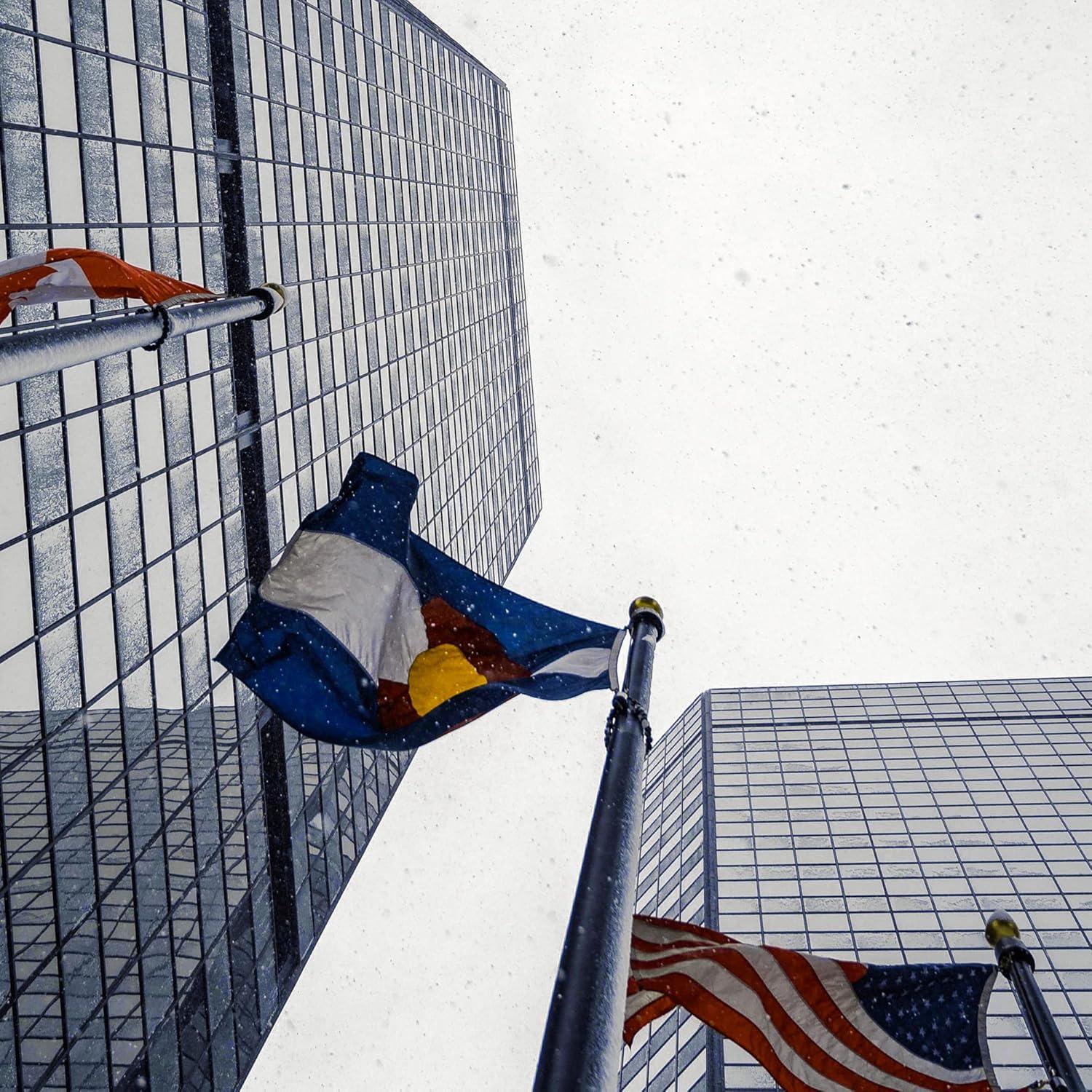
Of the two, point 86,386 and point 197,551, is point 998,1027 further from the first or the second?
point 86,386

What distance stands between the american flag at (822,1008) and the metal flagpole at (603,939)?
158 cm

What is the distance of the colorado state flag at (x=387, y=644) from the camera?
11.1 metres

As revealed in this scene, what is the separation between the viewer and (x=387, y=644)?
1190 cm

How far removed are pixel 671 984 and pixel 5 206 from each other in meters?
16.2

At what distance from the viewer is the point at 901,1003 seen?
943 cm

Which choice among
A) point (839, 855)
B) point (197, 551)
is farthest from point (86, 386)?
point (839, 855)

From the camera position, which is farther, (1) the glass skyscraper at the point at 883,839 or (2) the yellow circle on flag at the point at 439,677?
(1) the glass skyscraper at the point at 883,839

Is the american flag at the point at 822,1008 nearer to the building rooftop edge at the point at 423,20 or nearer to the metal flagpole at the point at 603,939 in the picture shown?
the metal flagpole at the point at 603,939

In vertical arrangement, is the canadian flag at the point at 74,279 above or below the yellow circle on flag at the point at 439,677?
above

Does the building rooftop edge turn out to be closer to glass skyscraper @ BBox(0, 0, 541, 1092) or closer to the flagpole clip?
glass skyscraper @ BBox(0, 0, 541, 1092)

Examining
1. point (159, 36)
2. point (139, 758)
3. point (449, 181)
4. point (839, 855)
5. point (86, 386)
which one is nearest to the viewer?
point (86, 386)

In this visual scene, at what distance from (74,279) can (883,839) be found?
4556cm

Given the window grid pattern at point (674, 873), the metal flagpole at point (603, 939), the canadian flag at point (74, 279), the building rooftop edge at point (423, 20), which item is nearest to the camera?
the metal flagpole at point (603, 939)

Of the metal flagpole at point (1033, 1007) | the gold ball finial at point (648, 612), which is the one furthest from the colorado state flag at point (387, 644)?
the metal flagpole at point (1033, 1007)
